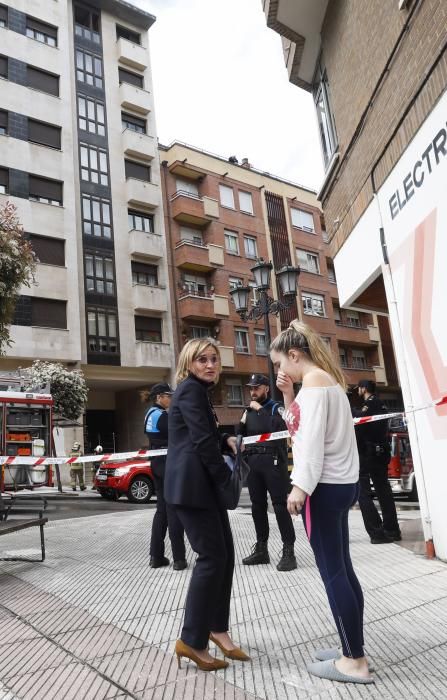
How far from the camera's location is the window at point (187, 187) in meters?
31.9

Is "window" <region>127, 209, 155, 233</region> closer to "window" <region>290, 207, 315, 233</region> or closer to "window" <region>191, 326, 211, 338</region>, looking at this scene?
"window" <region>191, 326, 211, 338</region>

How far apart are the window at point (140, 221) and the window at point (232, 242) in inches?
194

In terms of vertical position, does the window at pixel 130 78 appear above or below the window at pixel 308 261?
above

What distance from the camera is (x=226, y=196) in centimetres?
3356

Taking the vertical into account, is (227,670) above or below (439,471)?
below

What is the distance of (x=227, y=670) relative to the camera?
2777mm

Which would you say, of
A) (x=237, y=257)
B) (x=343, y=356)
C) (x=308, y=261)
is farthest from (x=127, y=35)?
(x=343, y=356)

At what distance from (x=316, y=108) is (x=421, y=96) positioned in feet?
17.3

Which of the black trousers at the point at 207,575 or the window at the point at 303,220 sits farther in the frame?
the window at the point at 303,220

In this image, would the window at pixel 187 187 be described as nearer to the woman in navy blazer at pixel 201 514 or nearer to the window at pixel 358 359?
the window at pixel 358 359

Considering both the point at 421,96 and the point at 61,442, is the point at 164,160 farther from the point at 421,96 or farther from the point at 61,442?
the point at 421,96

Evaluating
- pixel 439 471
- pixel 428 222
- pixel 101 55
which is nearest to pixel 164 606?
pixel 439 471

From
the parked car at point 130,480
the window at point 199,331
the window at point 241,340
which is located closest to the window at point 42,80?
the window at point 199,331

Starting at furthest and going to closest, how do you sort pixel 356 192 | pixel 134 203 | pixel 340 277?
pixel 134 203
pixel 340 277
pixel 356 192
